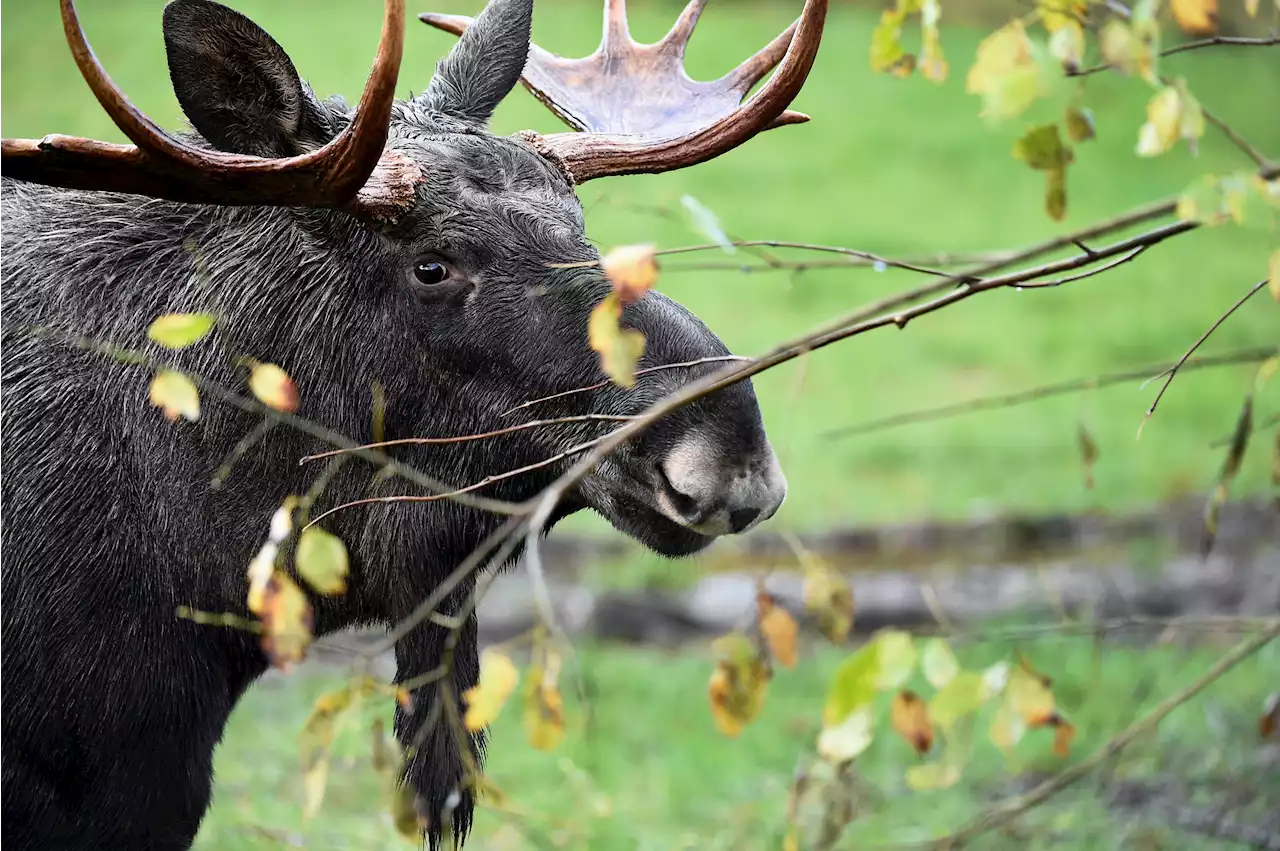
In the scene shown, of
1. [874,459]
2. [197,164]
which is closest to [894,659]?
[197,164]

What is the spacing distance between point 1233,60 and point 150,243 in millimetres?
15122

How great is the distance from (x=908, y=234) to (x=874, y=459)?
3.87m

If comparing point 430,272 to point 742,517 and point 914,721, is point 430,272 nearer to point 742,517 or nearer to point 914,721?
point 742,517

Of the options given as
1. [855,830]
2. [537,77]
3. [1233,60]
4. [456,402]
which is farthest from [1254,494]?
[1233,60]

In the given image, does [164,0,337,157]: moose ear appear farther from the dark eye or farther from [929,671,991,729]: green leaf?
[929,671,991,729]: green leaf

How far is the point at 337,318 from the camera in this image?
104 inches

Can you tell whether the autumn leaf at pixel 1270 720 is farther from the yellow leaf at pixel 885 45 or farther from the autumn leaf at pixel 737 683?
the yellow leaf at pixel 885 45

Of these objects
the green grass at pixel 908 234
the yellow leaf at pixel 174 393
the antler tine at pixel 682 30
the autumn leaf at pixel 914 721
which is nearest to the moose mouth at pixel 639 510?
the autumn leaf at pixel 914 721

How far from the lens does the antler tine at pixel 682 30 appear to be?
328 cm

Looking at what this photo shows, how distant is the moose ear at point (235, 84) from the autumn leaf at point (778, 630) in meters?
1.30

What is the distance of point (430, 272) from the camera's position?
2.61 m

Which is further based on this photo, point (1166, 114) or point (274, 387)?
point (274, 387)

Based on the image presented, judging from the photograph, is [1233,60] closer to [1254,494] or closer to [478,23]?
[1254,494]

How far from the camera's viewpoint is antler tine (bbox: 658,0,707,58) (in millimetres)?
3281
